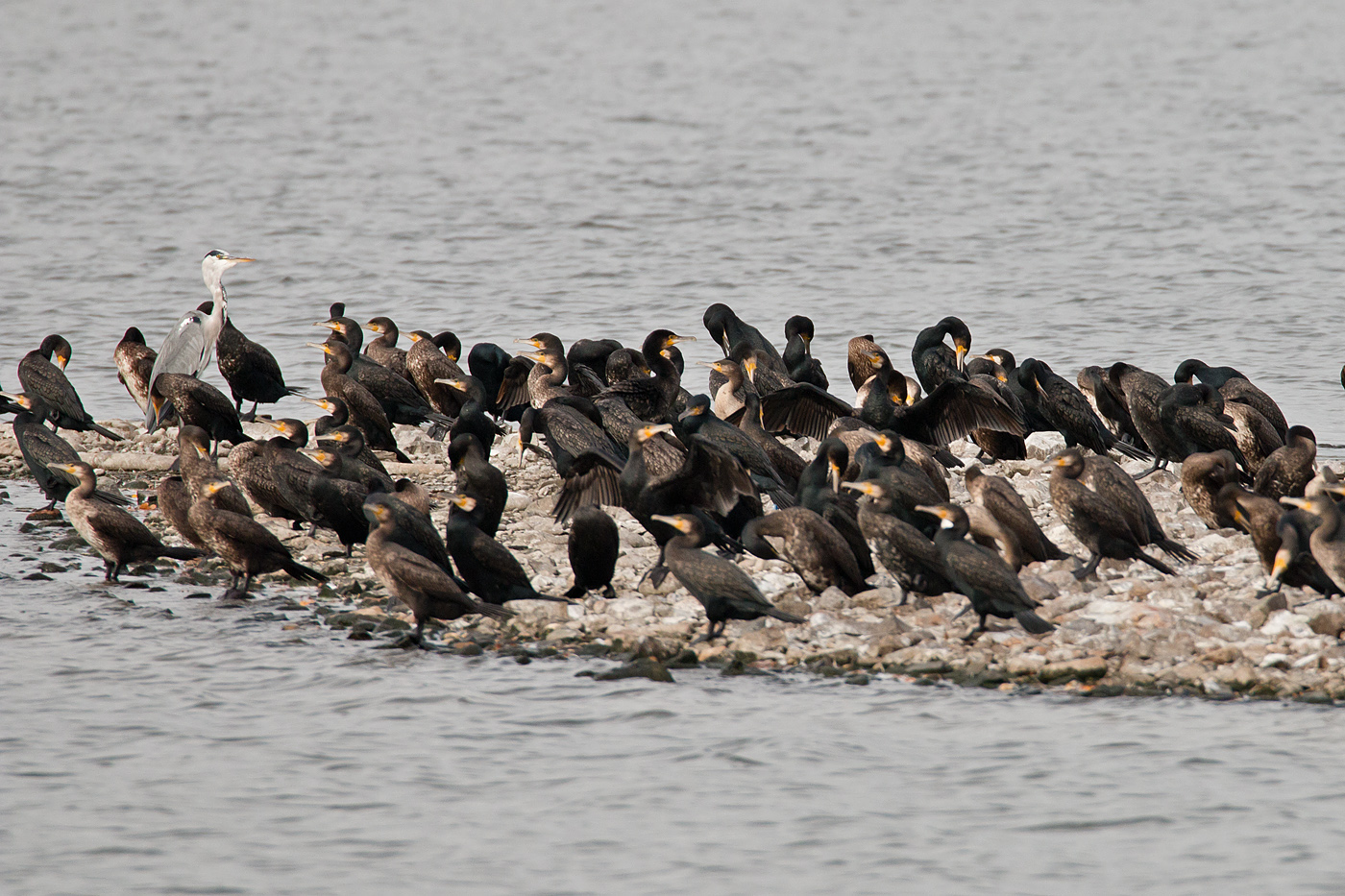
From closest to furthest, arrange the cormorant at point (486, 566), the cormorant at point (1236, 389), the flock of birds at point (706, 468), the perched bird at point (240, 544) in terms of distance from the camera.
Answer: the flock of birds at point (706, 468) → the cormorant at point (486, 566) → the perched bird at point (240, 544) → the cormorant at point (1236, 389)

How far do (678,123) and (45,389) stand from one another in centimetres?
2419

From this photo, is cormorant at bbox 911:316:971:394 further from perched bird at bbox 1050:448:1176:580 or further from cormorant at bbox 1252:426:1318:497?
perched bird at bbox 1050:448:1176:580

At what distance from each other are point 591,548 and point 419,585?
1.01m

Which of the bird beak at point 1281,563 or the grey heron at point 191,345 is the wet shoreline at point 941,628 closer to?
the bird beak at point 1281,563

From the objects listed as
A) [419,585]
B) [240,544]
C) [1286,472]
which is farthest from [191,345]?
[1286,472]

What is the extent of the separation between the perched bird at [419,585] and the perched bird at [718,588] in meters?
1.02

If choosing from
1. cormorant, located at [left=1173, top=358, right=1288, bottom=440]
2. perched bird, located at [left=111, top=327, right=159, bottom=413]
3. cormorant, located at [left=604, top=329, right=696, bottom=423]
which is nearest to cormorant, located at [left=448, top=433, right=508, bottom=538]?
cormorant, located at [left=604, top=329, right=696, bottom=423]

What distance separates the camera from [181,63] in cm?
4625

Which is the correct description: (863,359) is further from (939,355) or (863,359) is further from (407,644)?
(407,644)

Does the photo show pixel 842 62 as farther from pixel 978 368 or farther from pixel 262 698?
pixel 262 698

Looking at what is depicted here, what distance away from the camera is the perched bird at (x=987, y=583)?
8156 mm

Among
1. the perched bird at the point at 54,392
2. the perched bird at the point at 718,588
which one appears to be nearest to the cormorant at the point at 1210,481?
the perched bird at the point at 718,588

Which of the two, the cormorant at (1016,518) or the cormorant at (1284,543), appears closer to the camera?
the cormorant at (1284,543)

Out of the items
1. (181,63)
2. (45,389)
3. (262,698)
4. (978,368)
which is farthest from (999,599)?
(181,63)
